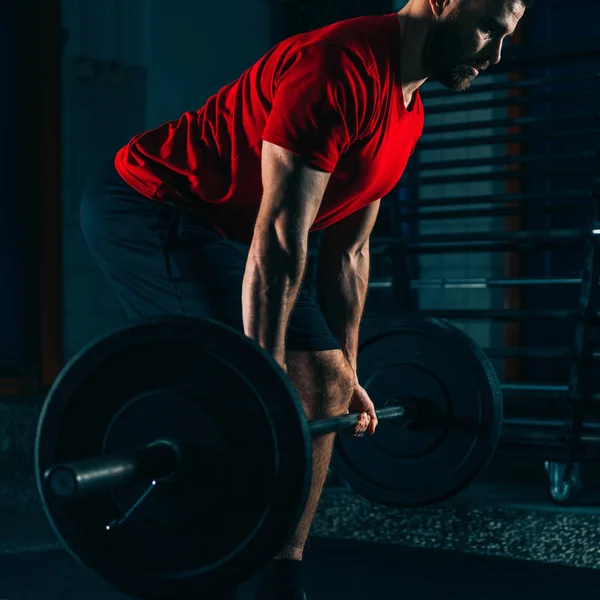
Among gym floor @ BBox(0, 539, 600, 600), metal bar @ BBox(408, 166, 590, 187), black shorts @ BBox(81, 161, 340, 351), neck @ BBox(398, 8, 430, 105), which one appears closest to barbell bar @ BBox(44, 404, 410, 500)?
black shorts @ BBox(81, 161, 340, 351)

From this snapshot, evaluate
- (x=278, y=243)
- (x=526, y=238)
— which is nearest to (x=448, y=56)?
(x=278, y=243)

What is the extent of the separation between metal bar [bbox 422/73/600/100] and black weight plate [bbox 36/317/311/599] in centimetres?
196

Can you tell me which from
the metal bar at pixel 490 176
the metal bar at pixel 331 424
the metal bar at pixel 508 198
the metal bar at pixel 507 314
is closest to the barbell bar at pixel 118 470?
the metal bar at pixel 331 424

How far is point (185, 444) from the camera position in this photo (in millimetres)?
1248

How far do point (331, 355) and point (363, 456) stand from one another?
416 mm

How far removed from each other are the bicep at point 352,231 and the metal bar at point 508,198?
3.82 ft

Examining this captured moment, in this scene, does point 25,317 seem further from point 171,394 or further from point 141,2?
point 171,394

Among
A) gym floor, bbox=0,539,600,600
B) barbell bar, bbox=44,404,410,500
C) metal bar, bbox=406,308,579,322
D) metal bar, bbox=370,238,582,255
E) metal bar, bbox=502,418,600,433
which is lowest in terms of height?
gym floor, bbox=0,539,600,600

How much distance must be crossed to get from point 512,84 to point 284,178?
1.87 metres

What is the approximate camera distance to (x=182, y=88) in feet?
10.9

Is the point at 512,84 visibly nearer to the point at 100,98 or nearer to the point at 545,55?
the point at 545,55

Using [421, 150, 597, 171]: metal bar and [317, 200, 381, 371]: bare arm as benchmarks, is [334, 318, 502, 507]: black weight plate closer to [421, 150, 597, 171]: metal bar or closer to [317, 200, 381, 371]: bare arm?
[317, 200, 381, 371]: bare arm

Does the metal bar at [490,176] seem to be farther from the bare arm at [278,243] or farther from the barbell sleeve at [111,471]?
the barbell sleeve at [111,471]

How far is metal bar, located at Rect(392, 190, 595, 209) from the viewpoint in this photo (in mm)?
2836
